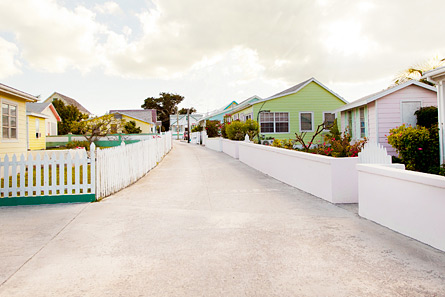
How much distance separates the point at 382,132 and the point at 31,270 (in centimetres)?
1533

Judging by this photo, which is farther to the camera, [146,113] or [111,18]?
[146,113]

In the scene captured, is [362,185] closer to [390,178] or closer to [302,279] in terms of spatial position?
[390,178]

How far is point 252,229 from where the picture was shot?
5035 mm

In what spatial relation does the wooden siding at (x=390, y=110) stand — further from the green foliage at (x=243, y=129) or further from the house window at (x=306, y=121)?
the house window at (x=306, y=121)

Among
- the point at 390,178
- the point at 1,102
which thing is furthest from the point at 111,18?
the point at 390,178

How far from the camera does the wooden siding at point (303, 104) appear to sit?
2369cm

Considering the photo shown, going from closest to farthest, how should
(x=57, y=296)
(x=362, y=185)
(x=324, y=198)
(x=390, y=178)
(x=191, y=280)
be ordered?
(x=57, y=296) < (x=191, y=280) < (x=390, y=178) < (x=362, y=185) < (x=324, y=198)

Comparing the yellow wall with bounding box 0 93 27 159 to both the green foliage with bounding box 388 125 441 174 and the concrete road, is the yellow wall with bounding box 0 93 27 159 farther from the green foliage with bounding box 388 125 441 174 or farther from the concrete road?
the green foliage with bounding box 388 125 441 174

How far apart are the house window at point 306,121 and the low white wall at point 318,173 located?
534 inches

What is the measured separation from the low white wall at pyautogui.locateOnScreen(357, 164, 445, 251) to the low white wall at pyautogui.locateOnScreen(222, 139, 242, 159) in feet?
41.8

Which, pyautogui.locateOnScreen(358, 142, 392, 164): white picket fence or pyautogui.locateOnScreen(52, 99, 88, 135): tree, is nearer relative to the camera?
pyautogui.locateOnScreen(358, 142, 392, 164): white picket fence

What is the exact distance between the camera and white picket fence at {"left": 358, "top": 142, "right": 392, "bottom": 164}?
6.37m

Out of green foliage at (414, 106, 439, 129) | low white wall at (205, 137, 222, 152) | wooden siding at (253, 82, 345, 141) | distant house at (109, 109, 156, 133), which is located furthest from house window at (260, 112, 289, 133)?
distant house at (109, 109, 156, 133)

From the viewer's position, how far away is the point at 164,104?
9144 centimetres
